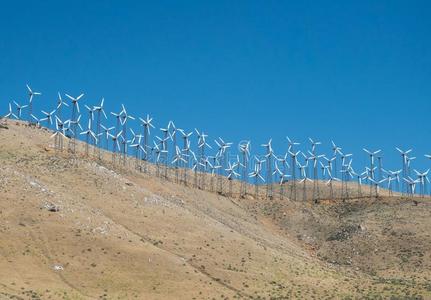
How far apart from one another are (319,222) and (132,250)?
2515 inches

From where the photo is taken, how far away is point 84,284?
89500mm

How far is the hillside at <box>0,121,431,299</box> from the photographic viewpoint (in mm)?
93375

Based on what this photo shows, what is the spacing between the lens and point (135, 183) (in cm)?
14288

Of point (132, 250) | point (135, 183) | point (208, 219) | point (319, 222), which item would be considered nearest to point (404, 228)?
point (319, 222)

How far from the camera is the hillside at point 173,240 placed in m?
93.4

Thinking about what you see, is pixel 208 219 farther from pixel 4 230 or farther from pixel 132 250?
pixel 4 230

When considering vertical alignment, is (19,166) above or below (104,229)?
above

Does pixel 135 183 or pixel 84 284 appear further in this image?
pixel 135 183

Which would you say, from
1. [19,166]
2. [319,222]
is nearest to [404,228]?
[319,222]

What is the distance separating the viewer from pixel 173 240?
371 ft

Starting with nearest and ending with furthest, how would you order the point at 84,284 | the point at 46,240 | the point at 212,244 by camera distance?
1. the point at 84,284
2. the point at 46,240
3. the point at 212,244

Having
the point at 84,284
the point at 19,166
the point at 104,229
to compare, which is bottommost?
the point at 84,284

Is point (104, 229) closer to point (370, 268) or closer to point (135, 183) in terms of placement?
point (135, 183)

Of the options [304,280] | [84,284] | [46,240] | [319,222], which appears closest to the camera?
[84,284]
